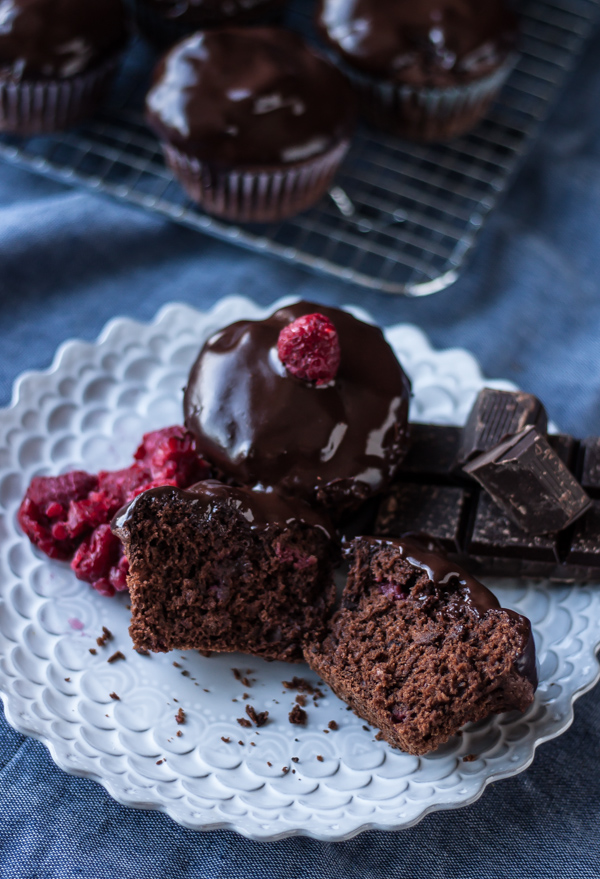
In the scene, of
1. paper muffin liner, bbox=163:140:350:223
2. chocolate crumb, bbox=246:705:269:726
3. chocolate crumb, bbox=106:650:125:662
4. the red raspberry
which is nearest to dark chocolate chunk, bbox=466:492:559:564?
chocolate crumb, bbox=246:705:269:726

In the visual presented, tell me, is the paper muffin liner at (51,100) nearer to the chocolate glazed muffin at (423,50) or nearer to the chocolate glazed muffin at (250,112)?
the chocolate glazed muffin at (250,112)

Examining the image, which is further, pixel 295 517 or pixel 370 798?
pixel 295 517

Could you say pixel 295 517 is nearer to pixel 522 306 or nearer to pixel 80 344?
pixel 80 344

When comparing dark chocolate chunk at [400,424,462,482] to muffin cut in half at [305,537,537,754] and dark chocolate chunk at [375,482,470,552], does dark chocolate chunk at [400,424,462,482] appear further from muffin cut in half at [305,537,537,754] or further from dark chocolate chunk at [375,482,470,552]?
muffin cut in half at [305,537,537,754]

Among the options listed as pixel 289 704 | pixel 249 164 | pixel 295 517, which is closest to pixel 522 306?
pixel 249 164

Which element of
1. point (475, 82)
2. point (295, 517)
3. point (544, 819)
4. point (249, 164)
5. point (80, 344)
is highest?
point (475, 82)

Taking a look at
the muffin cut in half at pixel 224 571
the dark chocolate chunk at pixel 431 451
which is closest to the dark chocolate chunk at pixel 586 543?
the dark chocolate chunk at pixel 431 451
